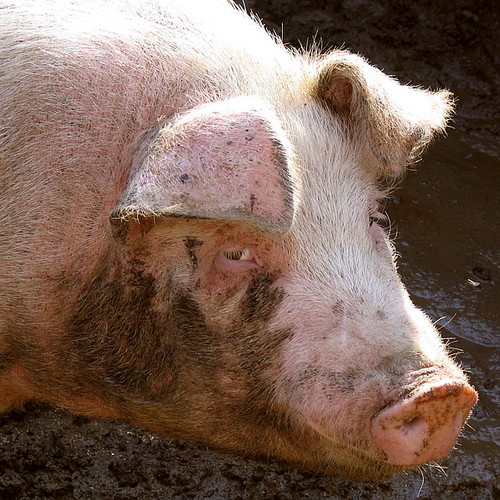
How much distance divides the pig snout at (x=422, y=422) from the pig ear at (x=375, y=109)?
0.92m

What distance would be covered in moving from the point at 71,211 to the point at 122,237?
0.95 feet

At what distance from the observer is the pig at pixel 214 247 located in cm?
265

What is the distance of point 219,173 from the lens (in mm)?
2551

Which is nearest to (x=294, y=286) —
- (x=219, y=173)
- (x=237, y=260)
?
(x=237, y=260)

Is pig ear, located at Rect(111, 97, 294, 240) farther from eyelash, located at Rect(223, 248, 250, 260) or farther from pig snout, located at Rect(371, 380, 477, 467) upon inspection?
pig snout, located at Rect(371, 380, 477, 467)

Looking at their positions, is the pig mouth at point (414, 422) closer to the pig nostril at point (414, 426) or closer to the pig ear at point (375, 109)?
the pig nostril at point (414, 426)

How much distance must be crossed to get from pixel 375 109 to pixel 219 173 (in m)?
0.80

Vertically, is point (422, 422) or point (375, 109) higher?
point (375, 109)

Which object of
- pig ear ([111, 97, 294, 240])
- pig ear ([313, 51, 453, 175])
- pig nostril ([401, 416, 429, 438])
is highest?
pig ear ([313, 51, 453, 175])

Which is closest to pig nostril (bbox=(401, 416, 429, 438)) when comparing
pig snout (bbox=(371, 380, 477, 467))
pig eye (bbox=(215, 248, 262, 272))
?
pig snout (bbox=(371, 380, 477, 467))

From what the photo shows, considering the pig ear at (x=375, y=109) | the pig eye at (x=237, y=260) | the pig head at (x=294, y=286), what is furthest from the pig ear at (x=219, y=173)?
the pig ear at (x=375, y=109)

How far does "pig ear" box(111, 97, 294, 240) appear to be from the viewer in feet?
8.13

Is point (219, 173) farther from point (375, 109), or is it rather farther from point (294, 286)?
point (375, 109)

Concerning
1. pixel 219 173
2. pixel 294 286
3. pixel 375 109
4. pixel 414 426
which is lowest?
pixel 414 426
